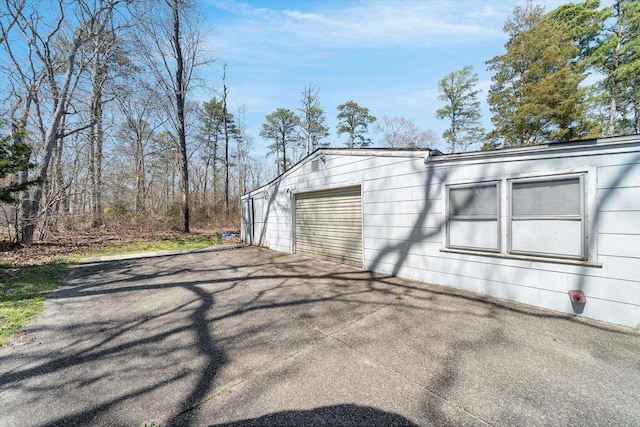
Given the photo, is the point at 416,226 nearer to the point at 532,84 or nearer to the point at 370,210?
the point at 370,210

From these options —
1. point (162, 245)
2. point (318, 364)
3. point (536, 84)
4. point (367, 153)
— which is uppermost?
point (536, 84)

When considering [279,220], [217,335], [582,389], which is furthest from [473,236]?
[279,220]

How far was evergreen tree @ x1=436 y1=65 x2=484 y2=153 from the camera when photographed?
69.3 ft

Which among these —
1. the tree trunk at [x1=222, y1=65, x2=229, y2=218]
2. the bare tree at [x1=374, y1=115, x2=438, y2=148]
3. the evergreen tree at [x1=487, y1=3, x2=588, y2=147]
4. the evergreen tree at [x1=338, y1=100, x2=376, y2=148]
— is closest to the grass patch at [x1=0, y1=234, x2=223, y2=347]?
the tree trunk at [x1=222, y1=65, x2=229, y2=218]

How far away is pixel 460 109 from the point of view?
71.1ft

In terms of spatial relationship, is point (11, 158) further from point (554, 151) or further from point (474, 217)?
point (554, 151)

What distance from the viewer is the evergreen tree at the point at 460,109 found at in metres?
21.1

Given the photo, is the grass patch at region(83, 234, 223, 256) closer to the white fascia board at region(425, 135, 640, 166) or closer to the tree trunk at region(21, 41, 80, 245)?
the tree trunk at region(21, 41, 80, 245)

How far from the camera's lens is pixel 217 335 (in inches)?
113

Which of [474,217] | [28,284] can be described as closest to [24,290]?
[28,284]

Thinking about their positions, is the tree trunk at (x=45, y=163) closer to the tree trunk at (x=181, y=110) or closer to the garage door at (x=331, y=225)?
the tree trunk at (x=181, y=110)

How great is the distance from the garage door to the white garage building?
0.14 feet

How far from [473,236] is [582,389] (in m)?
2.33

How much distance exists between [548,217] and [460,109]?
22.7 metres
